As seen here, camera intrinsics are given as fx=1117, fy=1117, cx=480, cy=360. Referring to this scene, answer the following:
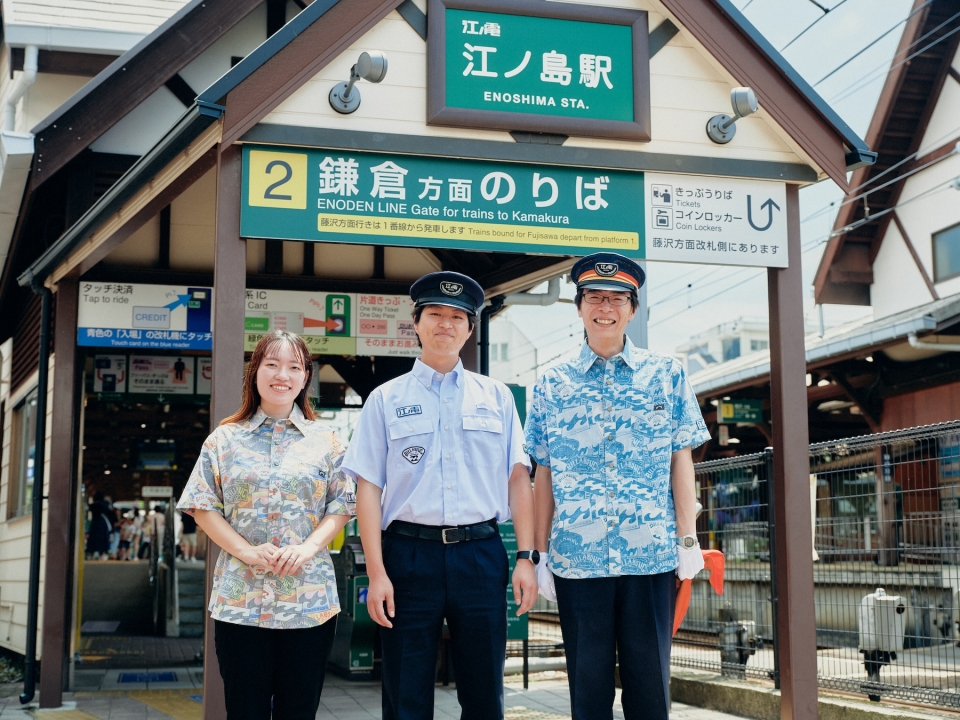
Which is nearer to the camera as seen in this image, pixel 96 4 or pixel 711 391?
pixel 96 4

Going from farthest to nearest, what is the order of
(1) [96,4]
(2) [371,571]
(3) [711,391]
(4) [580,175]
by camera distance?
(3) [711,391] → (1) [96,4] → (4) [580,175] → (2) [371,571]

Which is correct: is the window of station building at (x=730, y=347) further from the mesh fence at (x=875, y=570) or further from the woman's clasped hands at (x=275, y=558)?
the woman's clasped hands at (x=275, y=558)

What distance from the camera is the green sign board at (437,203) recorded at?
19.2 feet

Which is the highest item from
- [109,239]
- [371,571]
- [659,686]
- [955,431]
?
[109,239]

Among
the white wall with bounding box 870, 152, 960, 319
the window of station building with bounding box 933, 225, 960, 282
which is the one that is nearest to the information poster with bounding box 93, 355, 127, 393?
the white wall with bounding box 870, 152, 960, 319

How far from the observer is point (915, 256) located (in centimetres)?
1767

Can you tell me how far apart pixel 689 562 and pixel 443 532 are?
0.87 metres

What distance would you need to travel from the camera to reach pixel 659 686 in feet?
12.7

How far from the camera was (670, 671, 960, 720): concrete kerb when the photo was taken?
6352 millimetres

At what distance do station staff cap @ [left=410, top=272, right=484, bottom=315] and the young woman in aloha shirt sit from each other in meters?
0.53

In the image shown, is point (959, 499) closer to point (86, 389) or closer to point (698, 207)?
point (698, 207)

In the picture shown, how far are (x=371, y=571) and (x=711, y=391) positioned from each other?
15436mm

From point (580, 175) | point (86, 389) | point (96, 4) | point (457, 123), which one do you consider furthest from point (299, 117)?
point (96, 4)

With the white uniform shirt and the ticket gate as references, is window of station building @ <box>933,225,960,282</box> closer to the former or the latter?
the ticket gate
